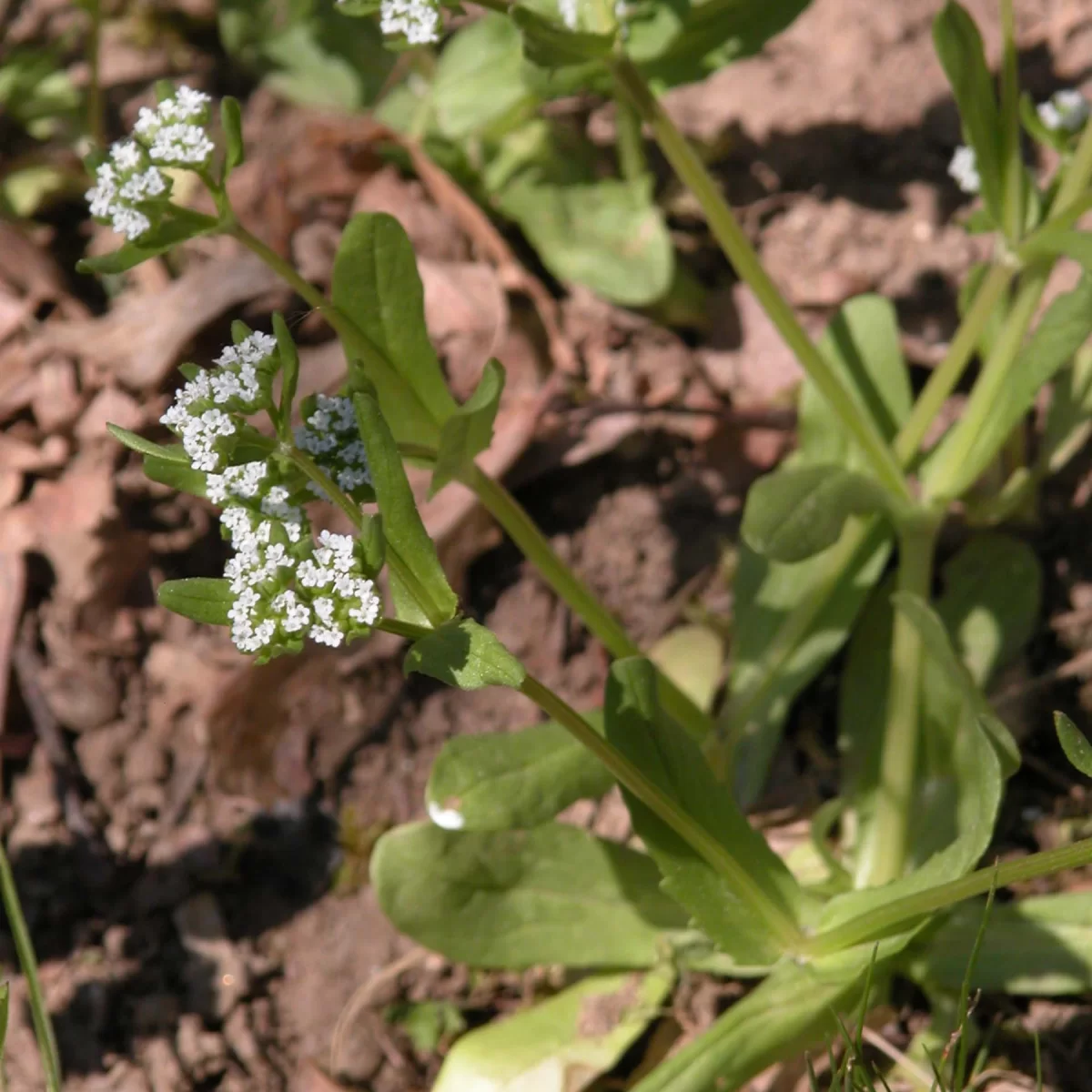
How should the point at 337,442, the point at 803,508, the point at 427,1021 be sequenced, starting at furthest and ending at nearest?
1. the point at 427,1021
2. the point at 803,508
3. the point at 337,442

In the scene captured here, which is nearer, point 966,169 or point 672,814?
point 672,814

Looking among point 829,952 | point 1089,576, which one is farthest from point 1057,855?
point 1089,576

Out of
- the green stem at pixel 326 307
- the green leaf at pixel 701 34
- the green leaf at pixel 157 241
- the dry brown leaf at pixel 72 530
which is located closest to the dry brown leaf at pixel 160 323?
the dry brown leaf at pixel 72 530

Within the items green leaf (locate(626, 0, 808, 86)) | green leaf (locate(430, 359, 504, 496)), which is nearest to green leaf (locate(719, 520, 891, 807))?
green leaf (locate(430, 359, 504, 496))

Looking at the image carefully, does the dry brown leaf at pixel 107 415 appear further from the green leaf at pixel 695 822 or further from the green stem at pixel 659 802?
the green leaf at pixel 695 822

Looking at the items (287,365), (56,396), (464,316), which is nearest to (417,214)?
(464,316)

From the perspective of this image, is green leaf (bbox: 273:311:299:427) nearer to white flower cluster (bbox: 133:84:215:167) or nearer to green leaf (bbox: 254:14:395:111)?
white flower cluster (bbox: 133:84:215:167)

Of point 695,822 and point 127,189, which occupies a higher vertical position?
point 127,189

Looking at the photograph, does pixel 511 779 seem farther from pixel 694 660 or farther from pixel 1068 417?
pixel 1068 417
